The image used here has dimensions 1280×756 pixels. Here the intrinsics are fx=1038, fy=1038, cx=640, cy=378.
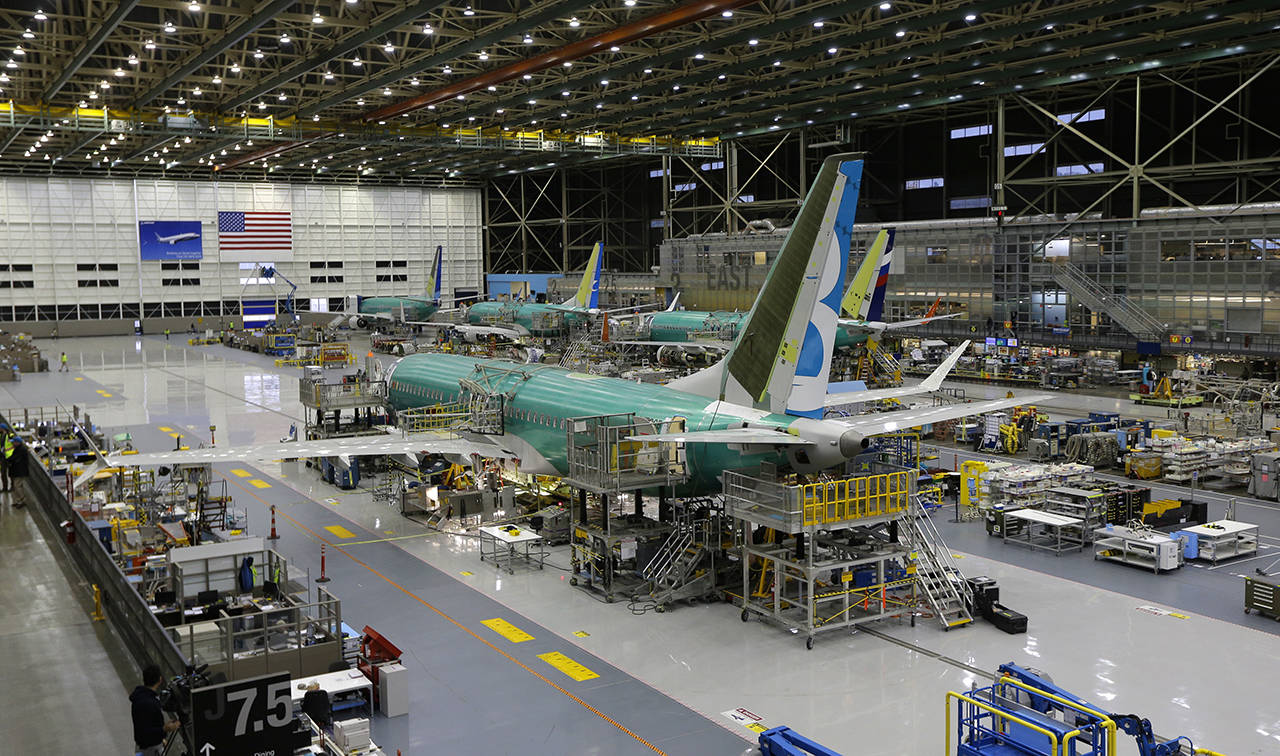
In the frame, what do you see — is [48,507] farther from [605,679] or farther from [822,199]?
[822,199]

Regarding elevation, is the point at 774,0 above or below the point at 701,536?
above

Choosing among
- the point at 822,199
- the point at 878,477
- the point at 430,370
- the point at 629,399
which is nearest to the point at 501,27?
the point at 430,370

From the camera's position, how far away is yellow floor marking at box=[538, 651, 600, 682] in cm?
1931

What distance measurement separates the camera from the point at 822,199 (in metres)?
23.0

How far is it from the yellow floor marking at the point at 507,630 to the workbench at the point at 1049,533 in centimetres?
1433

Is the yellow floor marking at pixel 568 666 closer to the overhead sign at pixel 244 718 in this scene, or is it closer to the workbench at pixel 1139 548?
the overhead sign at pixel 244 718

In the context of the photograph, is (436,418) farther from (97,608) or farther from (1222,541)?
(1222,541)

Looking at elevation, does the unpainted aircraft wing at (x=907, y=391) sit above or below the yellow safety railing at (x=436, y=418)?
above

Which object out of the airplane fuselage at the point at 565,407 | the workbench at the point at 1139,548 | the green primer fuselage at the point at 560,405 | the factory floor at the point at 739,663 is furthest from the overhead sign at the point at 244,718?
the workbench at the point at 1139,548

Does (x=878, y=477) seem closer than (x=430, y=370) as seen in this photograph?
Yes

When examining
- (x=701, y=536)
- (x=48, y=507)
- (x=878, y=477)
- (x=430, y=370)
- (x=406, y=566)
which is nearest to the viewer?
(x=878, y=477)

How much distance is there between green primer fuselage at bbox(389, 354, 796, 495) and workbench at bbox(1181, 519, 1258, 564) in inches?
460

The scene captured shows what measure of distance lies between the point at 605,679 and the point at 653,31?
28.6 metres

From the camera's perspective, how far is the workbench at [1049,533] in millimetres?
27688
